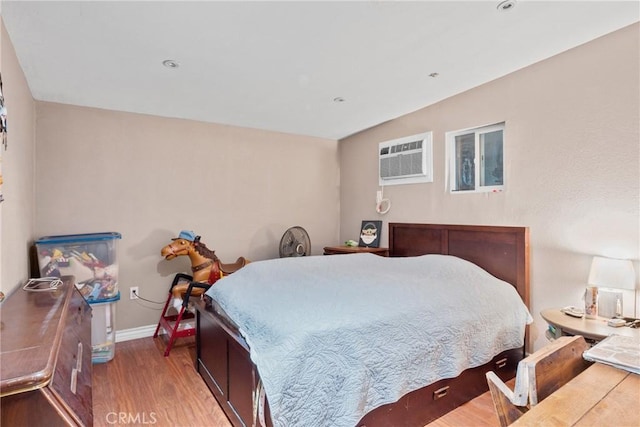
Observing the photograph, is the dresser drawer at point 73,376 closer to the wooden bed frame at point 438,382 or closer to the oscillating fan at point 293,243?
the wooden bed frame at point 438,382

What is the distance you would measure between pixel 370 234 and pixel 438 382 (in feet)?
6.96

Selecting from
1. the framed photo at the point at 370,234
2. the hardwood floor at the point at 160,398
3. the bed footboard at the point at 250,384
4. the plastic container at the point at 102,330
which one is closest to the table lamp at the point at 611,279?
the bed footboard at the point at 250,384

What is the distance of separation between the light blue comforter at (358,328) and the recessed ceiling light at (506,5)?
1.65 meters

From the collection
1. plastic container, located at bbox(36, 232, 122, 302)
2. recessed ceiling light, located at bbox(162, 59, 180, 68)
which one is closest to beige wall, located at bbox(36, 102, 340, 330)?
plastic container, located at bbox(36, 232, 122, 302)

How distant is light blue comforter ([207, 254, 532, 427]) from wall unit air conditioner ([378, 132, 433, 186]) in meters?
1.14

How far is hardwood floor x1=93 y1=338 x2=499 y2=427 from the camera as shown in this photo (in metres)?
1.94

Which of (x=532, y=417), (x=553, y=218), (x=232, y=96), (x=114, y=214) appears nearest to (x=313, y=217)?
(x=232, y=96)

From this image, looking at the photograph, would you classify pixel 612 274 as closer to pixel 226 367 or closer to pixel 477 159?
pixel 477 159

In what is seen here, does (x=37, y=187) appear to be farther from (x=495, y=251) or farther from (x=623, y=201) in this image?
(x=623, y=201)

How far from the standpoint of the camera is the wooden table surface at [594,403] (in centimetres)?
74

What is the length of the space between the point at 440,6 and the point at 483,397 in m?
2.35

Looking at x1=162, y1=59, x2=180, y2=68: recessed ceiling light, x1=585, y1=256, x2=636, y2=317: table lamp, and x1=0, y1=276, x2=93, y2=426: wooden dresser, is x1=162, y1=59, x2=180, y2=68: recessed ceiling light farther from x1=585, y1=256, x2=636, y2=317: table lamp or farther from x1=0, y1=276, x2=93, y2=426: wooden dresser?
x1=585, y1=256, x2=636, y2=317: table lamp

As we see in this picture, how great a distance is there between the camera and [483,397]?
7.06 ft

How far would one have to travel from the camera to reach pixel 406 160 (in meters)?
3.52
